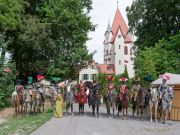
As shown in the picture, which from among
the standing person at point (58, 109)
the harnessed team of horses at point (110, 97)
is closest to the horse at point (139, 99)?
the harnessed team of horses at point (110, 97)

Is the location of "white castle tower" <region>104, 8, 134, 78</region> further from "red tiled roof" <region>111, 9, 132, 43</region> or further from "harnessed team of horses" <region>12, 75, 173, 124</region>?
"harnessed team of horses" <region>12, 75, 173, 124</region>

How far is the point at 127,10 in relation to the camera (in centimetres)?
5838

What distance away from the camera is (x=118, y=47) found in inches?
5812

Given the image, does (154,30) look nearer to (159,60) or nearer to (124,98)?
(159,60)

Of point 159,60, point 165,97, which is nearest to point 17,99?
point 165,97

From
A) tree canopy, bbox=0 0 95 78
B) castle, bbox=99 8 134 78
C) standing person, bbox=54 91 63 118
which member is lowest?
standing person, bbox=54 91 63 118

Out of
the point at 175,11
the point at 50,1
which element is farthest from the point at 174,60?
the point at 50,1

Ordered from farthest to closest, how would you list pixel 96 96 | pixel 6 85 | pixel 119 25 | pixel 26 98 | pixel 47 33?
1. pixel 119 25
2. pixel 47 33
3. pixel 6 85
4. pixel 26 98
5. pixel 96 96

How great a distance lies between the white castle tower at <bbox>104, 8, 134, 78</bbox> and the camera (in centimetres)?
14462

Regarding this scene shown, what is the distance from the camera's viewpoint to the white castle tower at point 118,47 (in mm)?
144625

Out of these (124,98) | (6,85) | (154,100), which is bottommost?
(154,100)

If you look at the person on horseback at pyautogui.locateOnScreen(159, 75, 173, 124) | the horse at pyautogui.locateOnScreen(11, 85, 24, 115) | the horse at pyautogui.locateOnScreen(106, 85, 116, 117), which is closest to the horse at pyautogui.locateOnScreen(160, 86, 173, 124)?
the person on horseback at pyautogui.locateOnScreen(159, 75, 173, 124)

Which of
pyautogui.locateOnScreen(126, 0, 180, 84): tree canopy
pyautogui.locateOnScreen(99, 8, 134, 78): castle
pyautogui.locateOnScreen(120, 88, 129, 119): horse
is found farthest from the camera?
pyautogui.locateOnScreen(99, 8, 134, 78): castle

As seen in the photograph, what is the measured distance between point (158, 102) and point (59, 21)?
27686 mm
